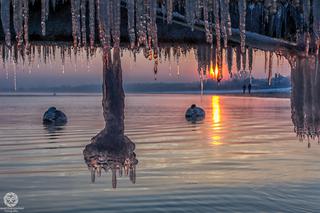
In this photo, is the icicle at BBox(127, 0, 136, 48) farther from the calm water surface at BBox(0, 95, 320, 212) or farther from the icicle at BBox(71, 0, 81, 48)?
the calm water surface at BBox(0, 95, 320, 212)

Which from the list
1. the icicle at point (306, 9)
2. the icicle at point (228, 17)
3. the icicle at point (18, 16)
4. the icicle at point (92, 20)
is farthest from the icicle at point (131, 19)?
the icicle at point (306, 9)

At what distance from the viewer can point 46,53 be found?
604cm

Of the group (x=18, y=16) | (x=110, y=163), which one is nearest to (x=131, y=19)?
(x=18, y=16)

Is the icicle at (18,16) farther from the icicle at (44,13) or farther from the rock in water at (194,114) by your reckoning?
the rock in water at (194,114)

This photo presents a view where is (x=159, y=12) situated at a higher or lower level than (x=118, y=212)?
higher

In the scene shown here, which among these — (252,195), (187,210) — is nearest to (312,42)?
(187,210)

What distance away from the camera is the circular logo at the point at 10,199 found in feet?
36.0

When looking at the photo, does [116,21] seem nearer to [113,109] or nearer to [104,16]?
[104,16]

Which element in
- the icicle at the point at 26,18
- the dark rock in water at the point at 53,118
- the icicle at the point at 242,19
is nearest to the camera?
the icicle at the point at 26,18

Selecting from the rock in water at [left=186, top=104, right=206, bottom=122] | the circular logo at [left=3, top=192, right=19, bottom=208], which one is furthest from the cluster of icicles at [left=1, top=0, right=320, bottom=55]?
the rock in water at [left=186, top=104, right=206, bottom=122]

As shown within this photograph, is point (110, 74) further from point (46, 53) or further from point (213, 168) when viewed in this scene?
Result: point (213, 168)

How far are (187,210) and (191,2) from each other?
664 cm

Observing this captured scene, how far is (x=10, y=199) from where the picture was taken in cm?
1143

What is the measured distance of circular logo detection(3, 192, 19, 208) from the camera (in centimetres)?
1097
